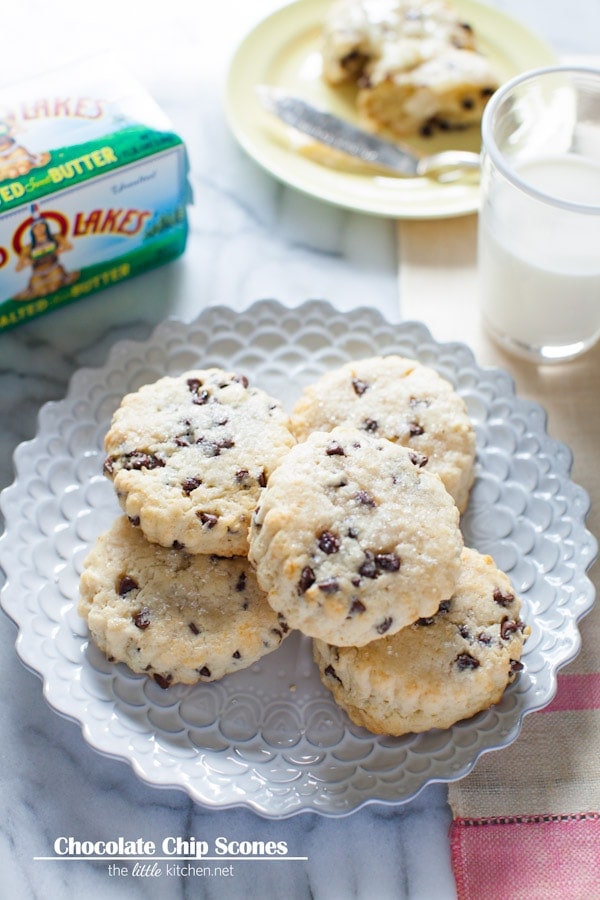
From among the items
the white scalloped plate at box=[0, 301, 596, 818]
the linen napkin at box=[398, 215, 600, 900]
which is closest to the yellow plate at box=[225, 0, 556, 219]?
the white scalloped plate at box=[0, 301, 596, 818]

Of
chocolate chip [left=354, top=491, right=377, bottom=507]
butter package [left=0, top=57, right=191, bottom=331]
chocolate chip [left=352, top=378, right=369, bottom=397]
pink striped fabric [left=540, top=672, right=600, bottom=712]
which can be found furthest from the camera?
butter package [left=0, top=57, right=191, bottom=331]

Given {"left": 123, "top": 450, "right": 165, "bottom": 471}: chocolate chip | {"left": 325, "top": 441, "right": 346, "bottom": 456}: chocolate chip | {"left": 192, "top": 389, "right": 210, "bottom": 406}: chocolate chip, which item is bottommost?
{"left": 123, "top": 450, "right": 165, "bottom": 471}: chocolate chip

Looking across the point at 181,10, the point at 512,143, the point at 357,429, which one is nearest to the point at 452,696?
the point at 357,429

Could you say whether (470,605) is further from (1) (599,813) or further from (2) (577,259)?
(2) (577,259)

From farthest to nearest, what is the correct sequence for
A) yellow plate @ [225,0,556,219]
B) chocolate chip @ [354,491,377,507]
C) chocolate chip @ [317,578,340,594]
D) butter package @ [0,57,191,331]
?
yellow plate @ [225,0,556,219] < butter package @ [0,57,191,331] < chocolate chip @ [354,491,377,507] < chocolate chip @ [317,578,340,594]

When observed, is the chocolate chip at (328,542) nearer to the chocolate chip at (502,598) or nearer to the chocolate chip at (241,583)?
the chocolate chip at (241,583)

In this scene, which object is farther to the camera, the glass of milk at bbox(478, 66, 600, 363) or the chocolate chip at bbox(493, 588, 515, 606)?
the glass of milk at bbox(478, 66, 600, 363)

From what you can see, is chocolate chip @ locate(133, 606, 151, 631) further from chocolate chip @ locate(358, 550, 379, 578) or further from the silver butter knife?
the silver butter knife
